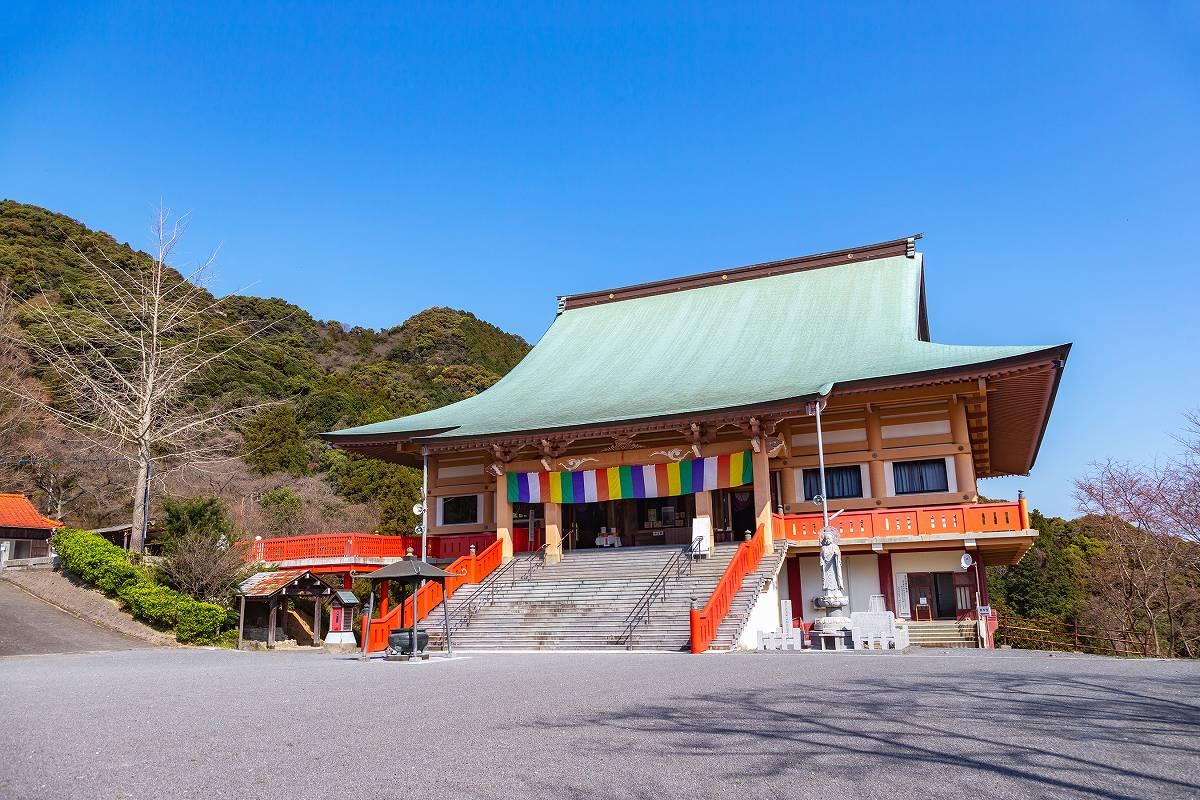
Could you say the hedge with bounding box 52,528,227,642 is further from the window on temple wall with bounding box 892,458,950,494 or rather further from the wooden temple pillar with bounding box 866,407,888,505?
the window on temple wall with bounding box 892,458,950,494

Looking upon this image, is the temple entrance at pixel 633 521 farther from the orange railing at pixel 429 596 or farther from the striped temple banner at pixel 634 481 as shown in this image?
the orange railing at pixel 429 596

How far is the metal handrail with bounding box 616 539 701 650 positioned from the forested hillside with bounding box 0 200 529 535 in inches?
621

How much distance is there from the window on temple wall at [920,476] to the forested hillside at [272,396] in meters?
20.2

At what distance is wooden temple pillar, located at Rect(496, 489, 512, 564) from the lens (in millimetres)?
23656

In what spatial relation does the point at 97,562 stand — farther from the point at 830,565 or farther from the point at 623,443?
the point at 830,565

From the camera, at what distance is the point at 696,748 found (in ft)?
19.6

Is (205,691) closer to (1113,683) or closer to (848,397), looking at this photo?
(1113,683)

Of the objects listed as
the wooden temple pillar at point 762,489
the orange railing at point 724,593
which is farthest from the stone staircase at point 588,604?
the wooden temple pillar at point 762,489

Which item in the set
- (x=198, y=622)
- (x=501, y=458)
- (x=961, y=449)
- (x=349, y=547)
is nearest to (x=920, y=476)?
(x=961, y=449)

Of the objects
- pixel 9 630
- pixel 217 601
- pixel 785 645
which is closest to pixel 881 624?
pixel 785 645

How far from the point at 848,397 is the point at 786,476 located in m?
2.84

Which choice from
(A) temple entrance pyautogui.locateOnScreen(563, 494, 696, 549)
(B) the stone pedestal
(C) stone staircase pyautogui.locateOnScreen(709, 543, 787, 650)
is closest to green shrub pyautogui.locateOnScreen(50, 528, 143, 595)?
(B) the stone pedestal

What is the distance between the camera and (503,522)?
78.5 ft

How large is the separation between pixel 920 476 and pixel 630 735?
18.2 meters
